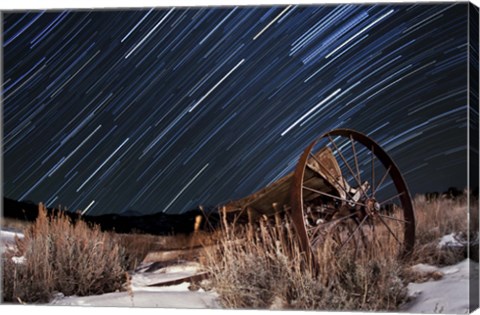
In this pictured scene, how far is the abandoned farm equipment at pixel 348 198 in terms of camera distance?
10391 millimetres

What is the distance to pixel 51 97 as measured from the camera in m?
11.5

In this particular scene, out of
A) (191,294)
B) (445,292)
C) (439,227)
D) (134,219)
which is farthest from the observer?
(134,219)

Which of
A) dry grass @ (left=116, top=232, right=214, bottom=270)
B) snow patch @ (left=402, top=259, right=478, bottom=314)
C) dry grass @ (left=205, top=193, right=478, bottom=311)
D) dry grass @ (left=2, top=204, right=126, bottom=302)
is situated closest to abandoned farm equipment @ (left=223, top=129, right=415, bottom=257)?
dry grass @ (left=205, top=193, right=478, bottom=311)

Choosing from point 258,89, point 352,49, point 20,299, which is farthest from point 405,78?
point 20,299

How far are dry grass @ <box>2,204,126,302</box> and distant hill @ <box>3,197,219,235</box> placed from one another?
3.4 inches

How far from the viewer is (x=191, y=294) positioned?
35.4 ft

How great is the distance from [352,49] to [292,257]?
2101 mm

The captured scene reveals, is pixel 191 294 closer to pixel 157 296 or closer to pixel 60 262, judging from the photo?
pixel 157 296

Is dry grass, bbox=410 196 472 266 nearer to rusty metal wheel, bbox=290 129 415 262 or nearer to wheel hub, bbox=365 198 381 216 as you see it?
rusty metal wheel, bbox=290 129 415 262

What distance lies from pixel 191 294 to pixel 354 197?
1884mm

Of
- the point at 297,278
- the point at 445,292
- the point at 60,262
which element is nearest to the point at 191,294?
the point at 297,278

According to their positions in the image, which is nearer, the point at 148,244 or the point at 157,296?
the point at 157,296

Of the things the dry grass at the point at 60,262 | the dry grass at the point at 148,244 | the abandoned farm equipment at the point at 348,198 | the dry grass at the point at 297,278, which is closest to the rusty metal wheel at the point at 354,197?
the abandoned farm equipment at the point at 348,198

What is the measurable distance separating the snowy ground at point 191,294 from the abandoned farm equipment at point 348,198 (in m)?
0.47
